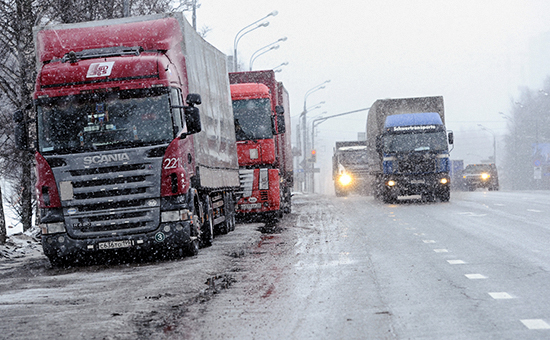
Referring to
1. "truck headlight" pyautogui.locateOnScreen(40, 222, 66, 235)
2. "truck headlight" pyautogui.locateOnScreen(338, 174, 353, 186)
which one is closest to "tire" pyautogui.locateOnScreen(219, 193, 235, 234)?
"truck headlight" pyautogui.locateOnScreen(40, 222, 66, 235)

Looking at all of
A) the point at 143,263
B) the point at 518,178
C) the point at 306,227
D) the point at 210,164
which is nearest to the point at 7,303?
the point at 143,263

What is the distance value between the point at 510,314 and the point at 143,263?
6820 mm

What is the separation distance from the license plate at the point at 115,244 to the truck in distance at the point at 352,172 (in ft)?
105

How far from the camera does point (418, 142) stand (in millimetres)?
27375

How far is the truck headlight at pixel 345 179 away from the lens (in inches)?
1689

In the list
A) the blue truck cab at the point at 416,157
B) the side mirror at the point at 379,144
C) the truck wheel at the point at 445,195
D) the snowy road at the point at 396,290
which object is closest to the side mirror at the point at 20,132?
the snowy road at the point at 396,290

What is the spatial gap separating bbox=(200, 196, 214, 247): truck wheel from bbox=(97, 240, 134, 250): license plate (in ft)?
7.19

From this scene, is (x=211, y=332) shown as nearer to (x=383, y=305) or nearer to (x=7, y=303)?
(x=383, y=305)

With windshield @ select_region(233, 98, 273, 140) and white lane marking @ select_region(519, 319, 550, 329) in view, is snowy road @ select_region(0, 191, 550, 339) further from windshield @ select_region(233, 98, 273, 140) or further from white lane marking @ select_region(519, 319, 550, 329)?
windshield @ select_region(233, 98, 273, 140)

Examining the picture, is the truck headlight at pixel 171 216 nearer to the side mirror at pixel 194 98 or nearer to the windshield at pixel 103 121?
the windshield at pixel 103 121

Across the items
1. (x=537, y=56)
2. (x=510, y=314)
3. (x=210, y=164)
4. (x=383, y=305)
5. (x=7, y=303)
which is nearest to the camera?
(x=510, y=314)

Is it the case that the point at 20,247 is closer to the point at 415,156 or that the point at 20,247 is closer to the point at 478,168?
the point at 415,156

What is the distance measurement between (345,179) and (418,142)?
15.8 meters

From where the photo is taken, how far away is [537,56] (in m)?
138
